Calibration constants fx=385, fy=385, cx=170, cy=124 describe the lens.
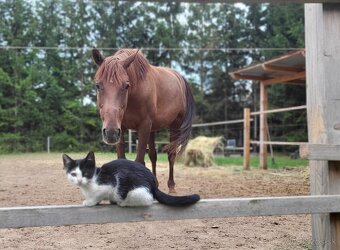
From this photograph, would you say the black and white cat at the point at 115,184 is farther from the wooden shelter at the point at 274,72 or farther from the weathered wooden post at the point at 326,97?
the wooden shelter at the point at 274,72

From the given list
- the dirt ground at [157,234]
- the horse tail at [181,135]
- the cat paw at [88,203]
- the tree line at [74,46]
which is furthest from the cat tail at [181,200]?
the tree line at [74,46]

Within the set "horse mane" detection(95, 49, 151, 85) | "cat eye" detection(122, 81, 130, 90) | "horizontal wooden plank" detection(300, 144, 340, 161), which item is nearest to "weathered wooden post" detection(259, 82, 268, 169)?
"horizontal wooden plank" detection(300, 144, 340, 161)

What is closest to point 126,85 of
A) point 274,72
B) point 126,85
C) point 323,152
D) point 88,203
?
point 126,85

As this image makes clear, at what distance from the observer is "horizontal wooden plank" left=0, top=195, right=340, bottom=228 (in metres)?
1.37

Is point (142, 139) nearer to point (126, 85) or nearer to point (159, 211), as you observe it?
point (126, 85)

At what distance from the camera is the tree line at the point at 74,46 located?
4332 millimetres

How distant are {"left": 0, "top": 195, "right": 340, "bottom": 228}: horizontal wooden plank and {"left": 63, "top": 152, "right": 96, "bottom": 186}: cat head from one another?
11 cm

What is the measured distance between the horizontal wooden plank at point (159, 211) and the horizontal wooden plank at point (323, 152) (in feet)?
0.62

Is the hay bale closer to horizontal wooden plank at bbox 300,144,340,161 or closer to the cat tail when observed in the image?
horizontal wooden plank at bbox 300,144,340,161

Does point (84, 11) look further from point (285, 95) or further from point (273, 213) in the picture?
point (285, 95)

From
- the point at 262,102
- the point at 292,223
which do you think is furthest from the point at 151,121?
the point at 262,102

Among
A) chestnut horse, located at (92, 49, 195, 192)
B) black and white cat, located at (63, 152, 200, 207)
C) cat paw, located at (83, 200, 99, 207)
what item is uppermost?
chestnut horse, located at (92, 49, 195, 192)

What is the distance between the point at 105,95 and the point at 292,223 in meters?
2.53

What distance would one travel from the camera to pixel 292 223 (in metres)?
3.52
